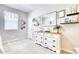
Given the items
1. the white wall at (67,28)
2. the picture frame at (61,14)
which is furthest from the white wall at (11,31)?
the picture frame at (61,14)

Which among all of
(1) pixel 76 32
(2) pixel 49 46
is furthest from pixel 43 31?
(1) pixel 76 32

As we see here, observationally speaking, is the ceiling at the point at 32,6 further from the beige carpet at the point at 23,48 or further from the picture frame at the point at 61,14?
the beige carpet at the point at 23,48

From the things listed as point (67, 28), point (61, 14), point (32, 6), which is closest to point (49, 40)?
point (67, 28)

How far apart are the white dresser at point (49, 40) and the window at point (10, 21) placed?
0.35m

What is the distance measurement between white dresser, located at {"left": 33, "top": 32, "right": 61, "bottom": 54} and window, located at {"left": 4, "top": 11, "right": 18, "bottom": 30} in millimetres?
352

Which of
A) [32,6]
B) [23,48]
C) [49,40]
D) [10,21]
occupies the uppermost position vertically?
[32,6]

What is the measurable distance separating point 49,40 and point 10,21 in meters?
0.69

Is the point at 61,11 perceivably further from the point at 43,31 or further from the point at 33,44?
the point at 33,44

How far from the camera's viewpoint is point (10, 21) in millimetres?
1415

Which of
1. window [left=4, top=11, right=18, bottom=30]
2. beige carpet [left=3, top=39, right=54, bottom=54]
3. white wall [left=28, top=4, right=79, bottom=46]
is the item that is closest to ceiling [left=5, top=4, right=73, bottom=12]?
white wall [left=28, top=4, right=79, bottom=46]

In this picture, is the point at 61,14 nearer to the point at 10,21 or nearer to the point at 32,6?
the point at 32,6

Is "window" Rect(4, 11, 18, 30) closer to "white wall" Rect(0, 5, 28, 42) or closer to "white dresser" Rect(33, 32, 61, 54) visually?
"white wall" Rect(0, 5, 28, 42)
